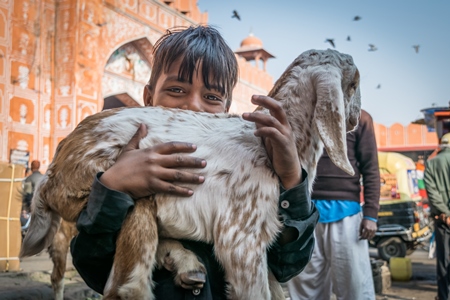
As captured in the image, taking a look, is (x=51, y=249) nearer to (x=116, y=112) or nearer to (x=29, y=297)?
(x=29, y=297)

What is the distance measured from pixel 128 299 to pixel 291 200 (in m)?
0.63

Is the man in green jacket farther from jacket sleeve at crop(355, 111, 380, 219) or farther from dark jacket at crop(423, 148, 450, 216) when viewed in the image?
jacket sleeve at crop(355, 111, 380, 219)

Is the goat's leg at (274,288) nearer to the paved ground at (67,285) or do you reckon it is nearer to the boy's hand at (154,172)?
the boy's hand at (154,172)

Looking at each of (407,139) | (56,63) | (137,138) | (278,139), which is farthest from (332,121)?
(407,139)

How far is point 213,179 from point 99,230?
1.34 feet

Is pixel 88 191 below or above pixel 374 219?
above

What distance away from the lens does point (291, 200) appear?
5.18 ft

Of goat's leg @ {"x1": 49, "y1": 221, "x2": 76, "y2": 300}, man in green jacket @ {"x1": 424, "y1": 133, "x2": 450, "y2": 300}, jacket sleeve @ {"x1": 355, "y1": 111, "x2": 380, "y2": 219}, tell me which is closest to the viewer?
jacket sleeve @ {"x1": 355, "y1": 111, "x2": 380, "y2": 219}

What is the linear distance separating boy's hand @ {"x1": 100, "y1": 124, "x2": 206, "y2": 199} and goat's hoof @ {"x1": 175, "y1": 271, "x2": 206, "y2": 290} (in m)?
0.26

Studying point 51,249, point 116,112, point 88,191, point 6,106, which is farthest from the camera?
point 6,106

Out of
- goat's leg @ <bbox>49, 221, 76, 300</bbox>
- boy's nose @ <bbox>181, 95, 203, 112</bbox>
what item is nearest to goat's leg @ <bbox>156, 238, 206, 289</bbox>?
boy's nose @ <bbox>181, 95, 203, 112</bbox>

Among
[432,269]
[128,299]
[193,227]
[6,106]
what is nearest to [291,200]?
[193,227]

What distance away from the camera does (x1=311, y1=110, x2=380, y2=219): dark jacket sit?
4.27 metres

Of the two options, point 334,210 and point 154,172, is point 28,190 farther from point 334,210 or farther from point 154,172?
point 154,172
